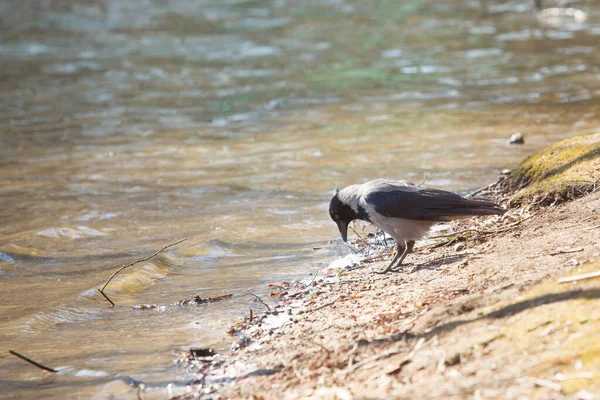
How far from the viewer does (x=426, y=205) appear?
229 inches

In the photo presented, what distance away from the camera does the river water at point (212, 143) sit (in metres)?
5.85

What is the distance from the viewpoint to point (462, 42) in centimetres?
1920

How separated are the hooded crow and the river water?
2.74ft

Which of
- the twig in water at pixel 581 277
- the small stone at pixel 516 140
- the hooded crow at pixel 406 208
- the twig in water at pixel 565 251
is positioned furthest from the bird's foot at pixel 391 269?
the small stone at pixel 516 140

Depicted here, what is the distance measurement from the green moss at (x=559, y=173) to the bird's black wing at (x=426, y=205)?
2.48ft

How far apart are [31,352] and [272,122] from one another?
8.09 meters

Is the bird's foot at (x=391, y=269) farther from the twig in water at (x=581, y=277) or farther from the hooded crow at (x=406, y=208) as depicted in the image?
the twig in water at (x=581, y=277)

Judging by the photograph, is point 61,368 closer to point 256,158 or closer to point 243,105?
point 256,158

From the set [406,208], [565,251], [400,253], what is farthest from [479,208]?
[565,251]

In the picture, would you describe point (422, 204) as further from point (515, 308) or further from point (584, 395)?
point (584, 395)

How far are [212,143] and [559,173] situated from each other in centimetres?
646

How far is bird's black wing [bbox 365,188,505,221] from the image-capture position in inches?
223

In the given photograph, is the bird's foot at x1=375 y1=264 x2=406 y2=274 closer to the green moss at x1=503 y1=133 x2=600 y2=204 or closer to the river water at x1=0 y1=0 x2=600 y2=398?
the river water at x1=0 y1=0 x2=600 y2=398

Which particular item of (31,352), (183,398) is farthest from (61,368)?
(183,398)
